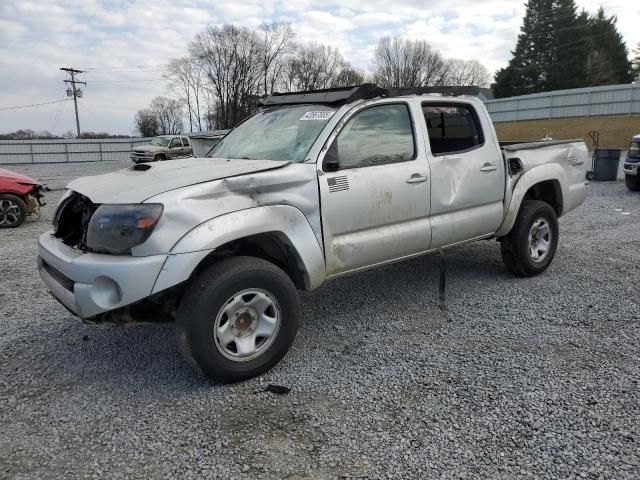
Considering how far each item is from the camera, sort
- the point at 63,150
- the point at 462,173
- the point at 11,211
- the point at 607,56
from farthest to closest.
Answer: the point at 607,56, the point at 63,150, the point at 11,211, the point at 462,173

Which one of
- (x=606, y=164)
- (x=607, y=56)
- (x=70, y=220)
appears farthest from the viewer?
(x=607, y=56)

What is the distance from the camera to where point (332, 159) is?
364 cm

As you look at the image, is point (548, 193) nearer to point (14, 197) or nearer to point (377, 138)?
point (377, 138)

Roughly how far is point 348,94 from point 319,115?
28cm

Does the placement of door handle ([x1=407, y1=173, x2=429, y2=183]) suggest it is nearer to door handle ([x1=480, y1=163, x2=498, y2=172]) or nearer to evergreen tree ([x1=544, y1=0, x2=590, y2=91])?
door handle ([x1=480, y1=163, x2=498, y2=172])

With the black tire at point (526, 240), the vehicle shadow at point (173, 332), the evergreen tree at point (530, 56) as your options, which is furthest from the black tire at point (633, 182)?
the evergreen tree at point (530, 56)

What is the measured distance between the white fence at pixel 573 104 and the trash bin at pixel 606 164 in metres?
19.7

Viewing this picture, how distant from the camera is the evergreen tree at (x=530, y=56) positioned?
2164 inches

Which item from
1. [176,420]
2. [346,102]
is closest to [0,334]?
[176,420]

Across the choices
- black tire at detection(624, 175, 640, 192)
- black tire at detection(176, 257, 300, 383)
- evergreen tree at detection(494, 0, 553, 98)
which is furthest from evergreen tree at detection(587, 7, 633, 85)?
black tire at detection(176, 257, 300, 383)

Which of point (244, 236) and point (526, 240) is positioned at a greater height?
point (244, 236)

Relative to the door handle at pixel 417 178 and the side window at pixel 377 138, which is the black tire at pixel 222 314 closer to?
the side window at pixel 377 138

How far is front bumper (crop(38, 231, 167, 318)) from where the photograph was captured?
288cm

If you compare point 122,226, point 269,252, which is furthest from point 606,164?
point 122,226
